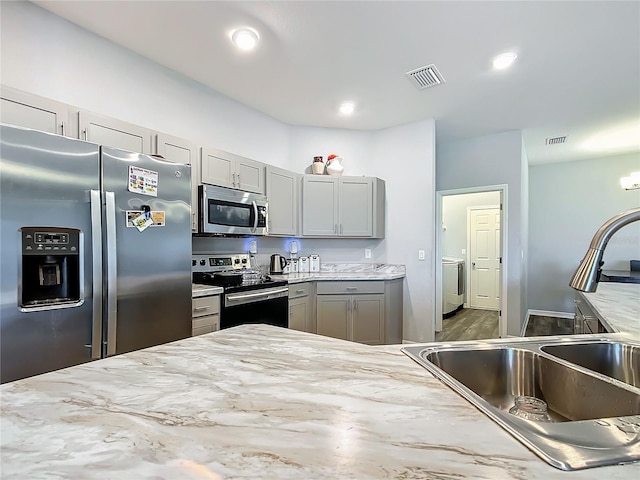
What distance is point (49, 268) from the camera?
1621 mm

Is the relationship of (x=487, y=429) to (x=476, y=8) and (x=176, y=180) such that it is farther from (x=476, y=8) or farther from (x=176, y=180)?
(x=476, y=8)

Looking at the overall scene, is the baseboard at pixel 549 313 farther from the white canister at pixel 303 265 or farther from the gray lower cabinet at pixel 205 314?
the gray lower cabinet at pixel 205 314

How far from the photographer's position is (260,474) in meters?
0.48

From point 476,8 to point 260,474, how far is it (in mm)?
2583

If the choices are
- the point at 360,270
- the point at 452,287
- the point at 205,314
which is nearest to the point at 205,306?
the point at 205,314

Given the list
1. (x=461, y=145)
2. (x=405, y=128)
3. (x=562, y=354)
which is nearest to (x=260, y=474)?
(x=562, y=354)

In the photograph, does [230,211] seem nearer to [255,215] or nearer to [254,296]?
[255,215]

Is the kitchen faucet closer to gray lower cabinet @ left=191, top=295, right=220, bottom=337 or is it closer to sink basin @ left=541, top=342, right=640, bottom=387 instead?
sink basin @ left=541, top=342, right=640, bottom=387

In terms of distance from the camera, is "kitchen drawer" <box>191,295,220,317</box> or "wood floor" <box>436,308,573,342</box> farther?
"wood floor" <box>436,308,573,342</box>

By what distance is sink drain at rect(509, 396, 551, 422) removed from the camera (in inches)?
36.3

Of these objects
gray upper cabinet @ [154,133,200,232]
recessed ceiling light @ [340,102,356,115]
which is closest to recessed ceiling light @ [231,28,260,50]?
gray upper cabinet @ [154,133,200,232]

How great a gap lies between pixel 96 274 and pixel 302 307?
2001 millimetres

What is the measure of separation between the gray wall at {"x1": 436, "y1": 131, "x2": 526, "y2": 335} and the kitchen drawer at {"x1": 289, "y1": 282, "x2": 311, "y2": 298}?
257 centimetres

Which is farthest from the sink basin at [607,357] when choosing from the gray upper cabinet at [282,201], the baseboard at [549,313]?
the baseboard at [549,313]
